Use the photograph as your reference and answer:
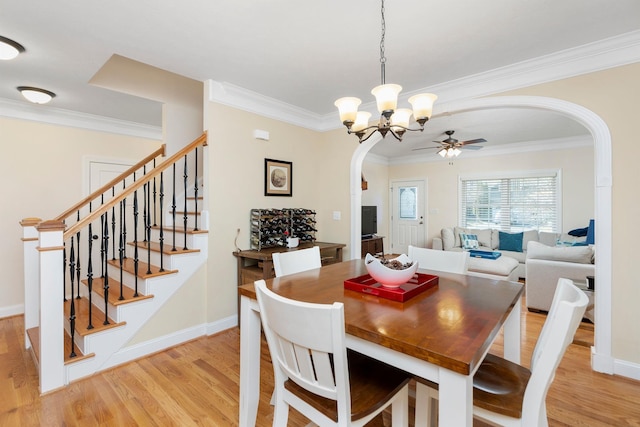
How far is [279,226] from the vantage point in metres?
3.48

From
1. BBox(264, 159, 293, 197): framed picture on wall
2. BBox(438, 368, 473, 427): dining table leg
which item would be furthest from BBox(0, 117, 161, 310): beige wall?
BBox(438, 368, 473, 427): dining table leg

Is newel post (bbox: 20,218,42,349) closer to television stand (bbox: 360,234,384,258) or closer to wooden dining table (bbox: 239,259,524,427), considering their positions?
wooden dining table (bbox: 239,259,524,427)

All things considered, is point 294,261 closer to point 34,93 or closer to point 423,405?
point 423,405

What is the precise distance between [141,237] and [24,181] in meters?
1.43

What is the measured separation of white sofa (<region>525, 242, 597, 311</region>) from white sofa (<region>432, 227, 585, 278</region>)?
1.54 m

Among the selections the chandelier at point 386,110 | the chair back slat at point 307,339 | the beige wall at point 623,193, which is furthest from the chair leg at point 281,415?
Result: the beige wall at point 623,193

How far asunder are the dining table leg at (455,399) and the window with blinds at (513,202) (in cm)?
616

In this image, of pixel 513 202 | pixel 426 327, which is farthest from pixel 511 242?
pixel 426 327

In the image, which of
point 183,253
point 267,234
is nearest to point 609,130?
point 267,234

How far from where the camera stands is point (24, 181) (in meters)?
3.62

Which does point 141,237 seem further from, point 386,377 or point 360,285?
point 386,377

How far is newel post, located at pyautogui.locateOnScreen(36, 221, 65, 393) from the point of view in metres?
2.02

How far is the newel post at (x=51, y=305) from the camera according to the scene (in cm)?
202

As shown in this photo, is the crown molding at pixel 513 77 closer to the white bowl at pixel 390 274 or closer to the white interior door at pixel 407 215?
the white bowl at pixel 390 274
